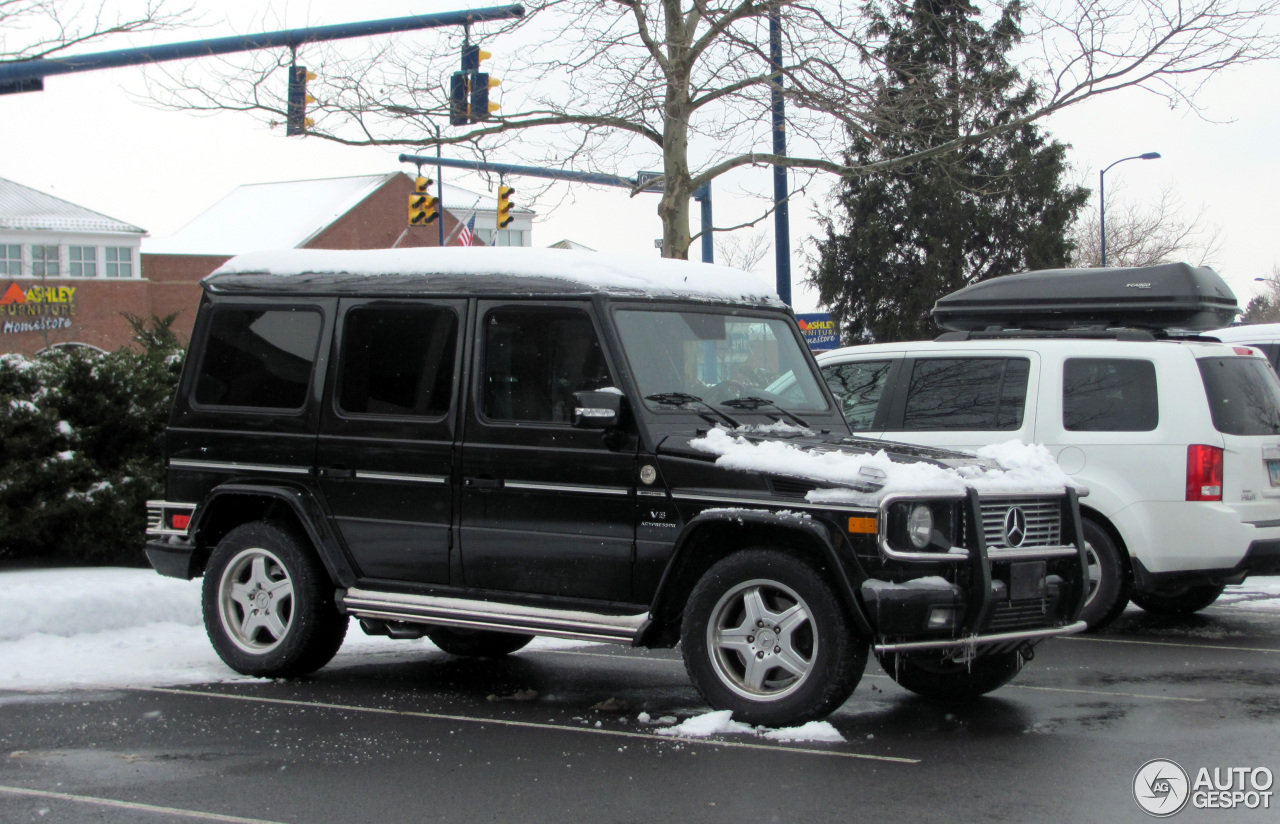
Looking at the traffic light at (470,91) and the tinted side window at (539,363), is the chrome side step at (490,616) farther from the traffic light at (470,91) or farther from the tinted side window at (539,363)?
the traffic light at (470,91)

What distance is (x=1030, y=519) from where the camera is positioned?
21.0 ft

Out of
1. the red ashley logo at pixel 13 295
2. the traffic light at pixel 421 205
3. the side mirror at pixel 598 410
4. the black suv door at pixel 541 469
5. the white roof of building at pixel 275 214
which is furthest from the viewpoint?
the white roof of building at pixel 275 214

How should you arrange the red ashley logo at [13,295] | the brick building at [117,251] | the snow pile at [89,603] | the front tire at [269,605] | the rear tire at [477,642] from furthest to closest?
1. the brick building at [117,251]
2. the red ashley logo at [13,295]
3. the snow pile at [89,603]
4. the rear tire at [477,642]
5. the front tire at [269,605]

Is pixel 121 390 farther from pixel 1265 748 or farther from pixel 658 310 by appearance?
pixel 1265 748

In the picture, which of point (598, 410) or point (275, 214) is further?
point (275, 214)

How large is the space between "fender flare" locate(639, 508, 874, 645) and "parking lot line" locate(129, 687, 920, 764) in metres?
0.49

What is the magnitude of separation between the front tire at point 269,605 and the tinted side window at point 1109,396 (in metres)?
5.12

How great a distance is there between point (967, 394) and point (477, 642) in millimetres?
3959

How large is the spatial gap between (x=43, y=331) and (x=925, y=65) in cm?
4826

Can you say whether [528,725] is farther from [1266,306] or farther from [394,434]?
[1266,306]

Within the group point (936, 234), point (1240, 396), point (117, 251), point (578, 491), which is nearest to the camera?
point (578, 491)

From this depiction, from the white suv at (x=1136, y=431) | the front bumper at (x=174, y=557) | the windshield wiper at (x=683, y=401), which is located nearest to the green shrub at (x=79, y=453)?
the front bumper at (x=174, y=557)

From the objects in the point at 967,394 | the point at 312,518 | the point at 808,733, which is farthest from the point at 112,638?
the point at 967,394

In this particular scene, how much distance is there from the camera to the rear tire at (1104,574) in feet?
30.1
